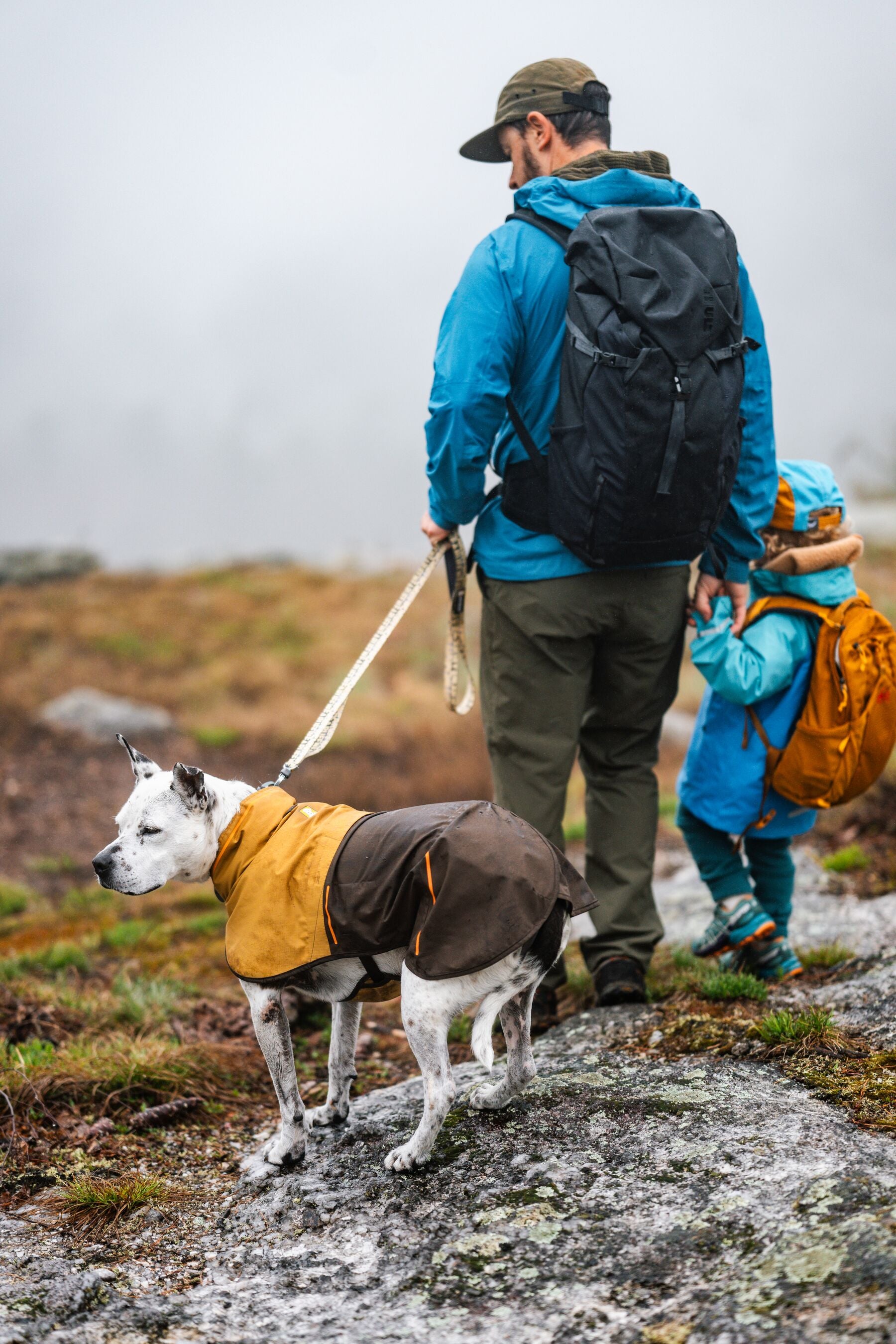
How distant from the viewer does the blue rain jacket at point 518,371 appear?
392 centimetres

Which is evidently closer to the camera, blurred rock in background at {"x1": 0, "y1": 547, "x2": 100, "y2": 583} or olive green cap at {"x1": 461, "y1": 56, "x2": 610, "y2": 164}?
olive green cap at {"x1": 461, "y1": 56, "x2": 610, "y2": 164}

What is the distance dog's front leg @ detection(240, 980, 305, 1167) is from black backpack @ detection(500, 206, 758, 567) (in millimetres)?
2014

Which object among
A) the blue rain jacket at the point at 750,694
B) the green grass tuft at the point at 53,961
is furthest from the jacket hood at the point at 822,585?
the green grass tuft at the point at 53,961

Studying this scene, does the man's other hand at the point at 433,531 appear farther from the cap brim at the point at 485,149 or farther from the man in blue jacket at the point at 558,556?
the cap brim at the point at 485,149

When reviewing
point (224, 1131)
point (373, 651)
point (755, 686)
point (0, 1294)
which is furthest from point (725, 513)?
point (0, 1294)

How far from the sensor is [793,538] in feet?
15.1

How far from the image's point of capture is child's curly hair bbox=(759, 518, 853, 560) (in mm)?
4586

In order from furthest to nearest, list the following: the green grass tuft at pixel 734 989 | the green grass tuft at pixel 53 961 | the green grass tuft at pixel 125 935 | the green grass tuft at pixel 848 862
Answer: the green grass tuft at pixel 125 935 < the green grass tuft at pixel 848 862 < the green grass tuft at pixel 53 961 < the green grass tuft at pixel 734 989

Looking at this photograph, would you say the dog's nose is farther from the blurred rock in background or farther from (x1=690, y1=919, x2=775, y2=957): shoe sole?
the blurred rock in background

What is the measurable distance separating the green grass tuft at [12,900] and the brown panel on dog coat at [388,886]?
5.46 m

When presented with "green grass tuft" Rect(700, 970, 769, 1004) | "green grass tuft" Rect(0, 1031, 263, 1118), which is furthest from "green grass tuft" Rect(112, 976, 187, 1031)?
"green grass tuft" Rect(700, 970, 769, 1004)

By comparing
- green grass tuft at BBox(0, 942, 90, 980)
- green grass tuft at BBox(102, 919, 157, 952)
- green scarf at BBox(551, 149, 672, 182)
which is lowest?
green grass tuft at BBox(102, 919, 157, 952)

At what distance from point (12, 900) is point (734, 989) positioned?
611cm

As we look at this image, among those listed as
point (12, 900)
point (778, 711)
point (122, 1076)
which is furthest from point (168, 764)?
point (778, 711)
